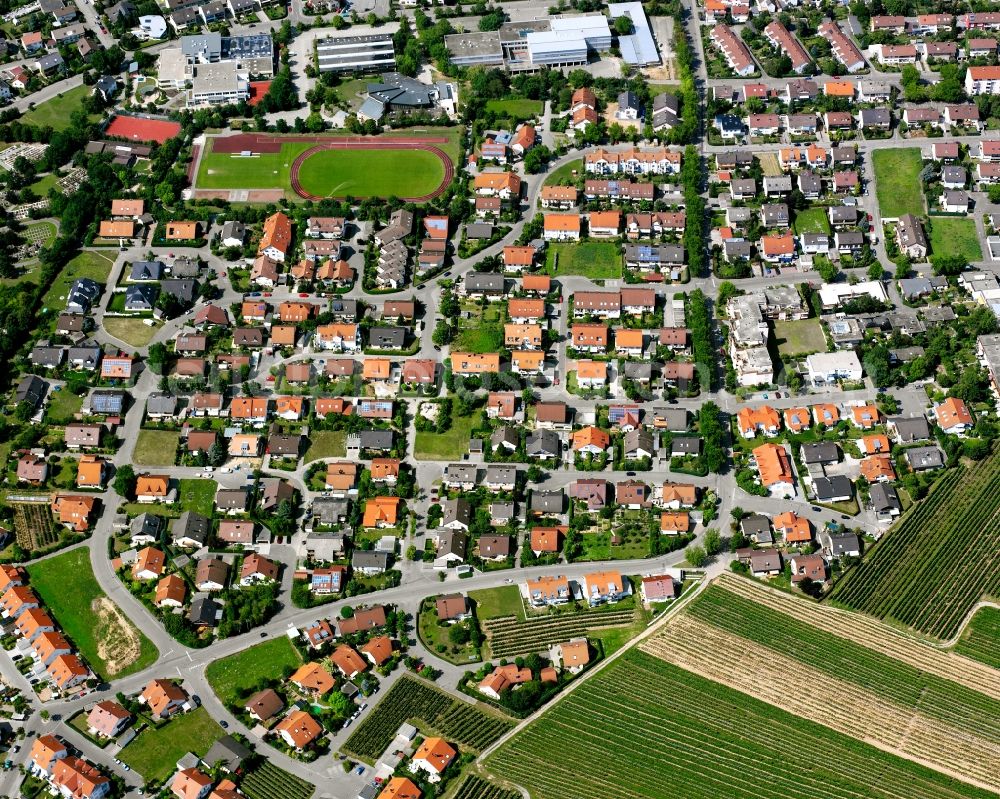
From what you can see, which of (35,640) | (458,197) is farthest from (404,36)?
(35,640)

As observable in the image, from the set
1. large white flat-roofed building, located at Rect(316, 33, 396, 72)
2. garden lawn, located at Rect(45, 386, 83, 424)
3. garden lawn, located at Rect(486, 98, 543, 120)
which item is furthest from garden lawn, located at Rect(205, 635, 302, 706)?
large white flat-roofed building, located at Rect(316, 33, 396, 72)

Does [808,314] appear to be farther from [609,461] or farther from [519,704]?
[519,704]

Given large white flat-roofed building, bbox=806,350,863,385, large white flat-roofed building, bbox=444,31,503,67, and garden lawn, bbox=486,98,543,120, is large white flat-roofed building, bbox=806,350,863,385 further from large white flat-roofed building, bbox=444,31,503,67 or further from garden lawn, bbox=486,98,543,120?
large white flat-roofed building, bbox=444,31,503,67

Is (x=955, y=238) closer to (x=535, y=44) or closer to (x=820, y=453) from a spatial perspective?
(x=820, y=453)

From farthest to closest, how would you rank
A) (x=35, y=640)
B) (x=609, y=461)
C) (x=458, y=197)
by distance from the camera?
(x=458, y=197) → (x=609, y=461) → (x=35, y=640)

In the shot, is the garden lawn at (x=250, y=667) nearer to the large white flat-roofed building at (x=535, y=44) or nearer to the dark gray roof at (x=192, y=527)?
the dark gray roof at (x=192, y=527)

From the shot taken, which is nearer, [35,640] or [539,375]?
[35,640]
